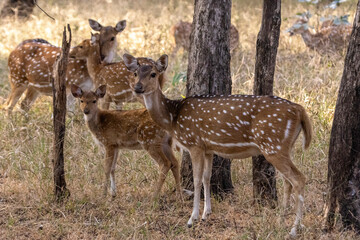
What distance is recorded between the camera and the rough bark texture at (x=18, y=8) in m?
16.5

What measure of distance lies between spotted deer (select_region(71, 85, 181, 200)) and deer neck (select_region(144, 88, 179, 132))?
0.39 m

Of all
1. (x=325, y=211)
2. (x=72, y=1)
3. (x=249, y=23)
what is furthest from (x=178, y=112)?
(x=72, y=1)

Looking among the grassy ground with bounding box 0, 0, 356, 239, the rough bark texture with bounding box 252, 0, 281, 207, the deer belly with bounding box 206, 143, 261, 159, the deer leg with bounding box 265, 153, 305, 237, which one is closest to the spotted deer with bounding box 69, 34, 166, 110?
the grassy ground with bounding box 0, 0, 356, 239

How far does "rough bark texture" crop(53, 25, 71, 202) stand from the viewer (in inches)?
246

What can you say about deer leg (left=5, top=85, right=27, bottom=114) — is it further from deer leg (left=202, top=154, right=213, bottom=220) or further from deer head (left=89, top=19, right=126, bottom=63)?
deer leg (left=202, top=154, right=213, bottom=220)

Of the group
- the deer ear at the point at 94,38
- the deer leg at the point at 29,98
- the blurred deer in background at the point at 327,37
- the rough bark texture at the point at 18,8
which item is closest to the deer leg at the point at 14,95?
the deer leg at the point at 29,98

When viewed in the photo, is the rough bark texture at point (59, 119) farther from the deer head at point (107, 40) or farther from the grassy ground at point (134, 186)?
the deer head at point (107, 40)

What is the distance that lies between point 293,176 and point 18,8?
12886 millimetres

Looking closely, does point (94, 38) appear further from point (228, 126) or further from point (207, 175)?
point (228, 126)

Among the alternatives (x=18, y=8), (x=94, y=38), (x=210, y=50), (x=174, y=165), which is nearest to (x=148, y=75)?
(x=210, y=50)

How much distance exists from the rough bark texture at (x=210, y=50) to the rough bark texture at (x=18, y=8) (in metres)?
10.9

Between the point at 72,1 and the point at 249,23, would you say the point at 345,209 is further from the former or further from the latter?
the point at 72,1

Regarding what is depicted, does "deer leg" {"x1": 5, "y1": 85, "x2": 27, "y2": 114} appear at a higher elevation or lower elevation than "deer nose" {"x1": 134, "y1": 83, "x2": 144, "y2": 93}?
lower

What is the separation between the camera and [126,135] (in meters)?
7.04
